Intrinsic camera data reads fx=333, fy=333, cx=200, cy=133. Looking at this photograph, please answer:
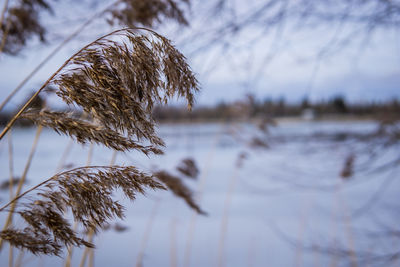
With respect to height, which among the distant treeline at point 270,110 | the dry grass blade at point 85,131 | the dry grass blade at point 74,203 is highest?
the distant treeline at point 270,110

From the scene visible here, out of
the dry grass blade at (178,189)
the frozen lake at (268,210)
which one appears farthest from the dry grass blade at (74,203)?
the dry grass blade at (178,189)

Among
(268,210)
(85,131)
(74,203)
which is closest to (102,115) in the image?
(85,131)

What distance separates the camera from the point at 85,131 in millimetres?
870

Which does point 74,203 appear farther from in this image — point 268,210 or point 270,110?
point 268,210

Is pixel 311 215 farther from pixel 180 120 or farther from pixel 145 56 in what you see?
pixel 145 56

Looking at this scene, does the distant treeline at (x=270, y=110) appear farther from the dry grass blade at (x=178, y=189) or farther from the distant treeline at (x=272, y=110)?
the dry grass blade at (x=178, y=189)

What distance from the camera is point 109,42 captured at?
38.1 inches

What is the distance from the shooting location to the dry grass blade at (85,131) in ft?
2.79

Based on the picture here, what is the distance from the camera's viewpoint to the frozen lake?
123 inches

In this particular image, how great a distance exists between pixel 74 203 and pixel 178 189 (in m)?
1.34

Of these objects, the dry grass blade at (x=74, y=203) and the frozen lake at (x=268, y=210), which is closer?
the dry grass blade at (x=74, y=203)

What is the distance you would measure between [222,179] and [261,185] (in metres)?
1.72

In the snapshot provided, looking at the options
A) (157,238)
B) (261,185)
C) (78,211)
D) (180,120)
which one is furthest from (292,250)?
(78,211)

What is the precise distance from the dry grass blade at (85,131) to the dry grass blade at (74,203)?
12 cm
